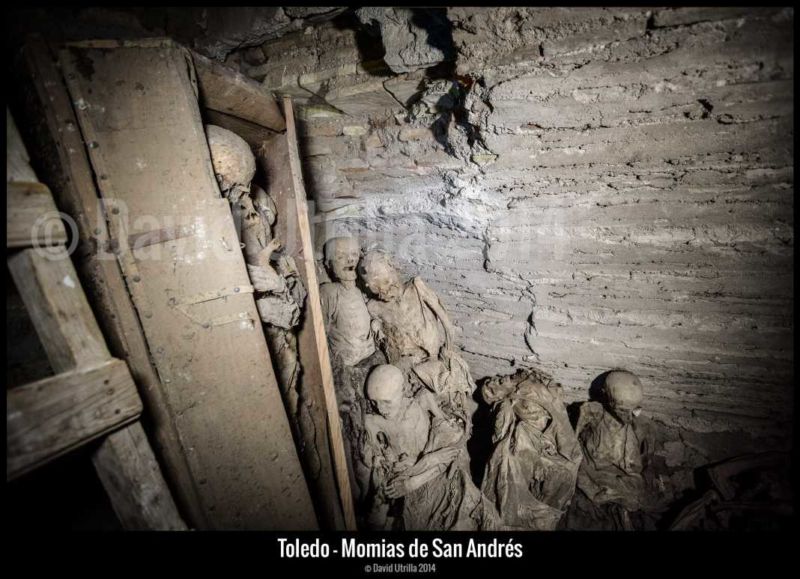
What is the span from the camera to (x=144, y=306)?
164 cm

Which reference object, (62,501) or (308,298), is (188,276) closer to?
(308,298)

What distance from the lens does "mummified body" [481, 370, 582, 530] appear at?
2674 mm

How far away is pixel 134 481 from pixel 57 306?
0.89 m

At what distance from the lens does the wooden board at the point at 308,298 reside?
2297 millimetres

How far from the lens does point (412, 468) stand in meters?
2.76

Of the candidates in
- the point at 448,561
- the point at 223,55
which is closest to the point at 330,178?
the point at 223,55

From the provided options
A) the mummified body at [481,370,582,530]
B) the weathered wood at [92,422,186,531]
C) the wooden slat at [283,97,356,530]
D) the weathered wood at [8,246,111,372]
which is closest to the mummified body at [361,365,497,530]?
the mummified body at [481,370,582,530]

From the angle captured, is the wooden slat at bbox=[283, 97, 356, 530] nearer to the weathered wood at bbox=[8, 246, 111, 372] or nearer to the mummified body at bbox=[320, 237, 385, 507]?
the mummified body at bbox=[320, 237, 385, 507]

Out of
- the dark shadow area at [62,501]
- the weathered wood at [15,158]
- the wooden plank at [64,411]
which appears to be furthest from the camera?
the dark shadow area at [62,501]

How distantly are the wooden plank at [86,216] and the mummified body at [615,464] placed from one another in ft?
10.7

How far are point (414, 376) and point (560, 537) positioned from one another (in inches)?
69.8

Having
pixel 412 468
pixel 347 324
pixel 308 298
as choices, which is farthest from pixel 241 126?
pixel 412 468

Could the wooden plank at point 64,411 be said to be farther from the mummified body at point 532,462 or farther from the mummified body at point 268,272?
the mummified body at point 532,462

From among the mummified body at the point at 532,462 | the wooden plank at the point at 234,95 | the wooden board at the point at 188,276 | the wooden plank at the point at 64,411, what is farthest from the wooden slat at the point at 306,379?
the mummified body at the point at 532,462
